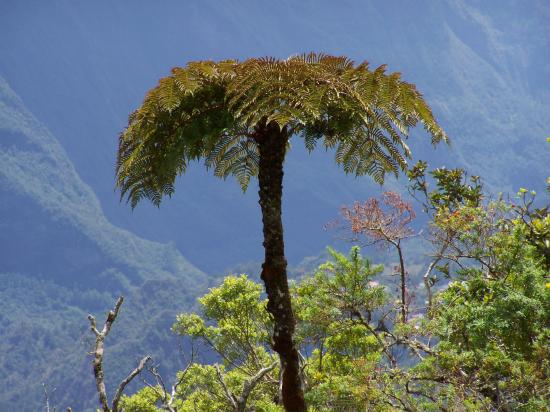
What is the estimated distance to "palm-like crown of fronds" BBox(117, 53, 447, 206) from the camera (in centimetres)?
484

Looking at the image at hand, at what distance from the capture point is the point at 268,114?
4.69 meters

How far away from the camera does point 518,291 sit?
555 centimetres

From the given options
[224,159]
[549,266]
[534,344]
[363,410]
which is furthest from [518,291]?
[224,159]

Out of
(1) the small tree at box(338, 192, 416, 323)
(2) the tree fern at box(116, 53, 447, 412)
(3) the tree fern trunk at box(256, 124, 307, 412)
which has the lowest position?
(3) the tree fern trunk at box(256, 124, 307, 412)

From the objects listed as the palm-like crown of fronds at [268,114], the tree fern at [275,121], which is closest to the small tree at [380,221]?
the palm-like crown of fronds at [268,114]

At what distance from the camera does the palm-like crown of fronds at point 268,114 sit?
15.9ft

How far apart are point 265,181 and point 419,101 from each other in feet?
4.51

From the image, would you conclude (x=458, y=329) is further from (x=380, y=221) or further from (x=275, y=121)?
(x=380, y=221)

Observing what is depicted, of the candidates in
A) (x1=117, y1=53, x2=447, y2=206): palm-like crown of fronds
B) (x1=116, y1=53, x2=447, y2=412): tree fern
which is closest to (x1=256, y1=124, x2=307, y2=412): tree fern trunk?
(x1=116, y1=53, x2=447, y2=412): tree fern

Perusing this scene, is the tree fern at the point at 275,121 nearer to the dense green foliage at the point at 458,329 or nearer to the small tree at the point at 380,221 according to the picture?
the dense green foliage at the point at 458,329

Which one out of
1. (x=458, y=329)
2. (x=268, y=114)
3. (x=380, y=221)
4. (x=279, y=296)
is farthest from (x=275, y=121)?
(x=380, y=221)

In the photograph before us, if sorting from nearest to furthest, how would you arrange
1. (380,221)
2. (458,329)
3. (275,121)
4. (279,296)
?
(279,296), (275,121), (458,329), (380,221)

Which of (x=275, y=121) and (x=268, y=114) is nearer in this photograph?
(x=268, y=114)

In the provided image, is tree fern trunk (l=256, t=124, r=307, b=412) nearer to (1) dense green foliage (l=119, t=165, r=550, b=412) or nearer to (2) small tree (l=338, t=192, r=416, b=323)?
(1) dense green foliage (l=119, t=165, r=550, b=412)
